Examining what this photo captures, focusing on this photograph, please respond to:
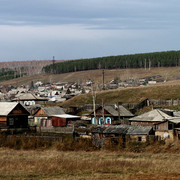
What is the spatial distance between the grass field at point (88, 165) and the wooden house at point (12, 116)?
17.5m

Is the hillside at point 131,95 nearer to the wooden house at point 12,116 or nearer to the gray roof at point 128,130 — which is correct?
the wooden house at point 12,116

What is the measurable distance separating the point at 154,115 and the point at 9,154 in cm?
2285

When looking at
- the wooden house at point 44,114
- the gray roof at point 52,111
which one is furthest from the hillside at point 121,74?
the wooden house at point 44,114

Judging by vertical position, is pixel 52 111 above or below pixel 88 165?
below

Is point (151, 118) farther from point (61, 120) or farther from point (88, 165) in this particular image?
point (88, 165)

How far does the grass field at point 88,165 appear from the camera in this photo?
24688 millimetres

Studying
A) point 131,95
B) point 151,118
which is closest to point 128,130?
point 151,118

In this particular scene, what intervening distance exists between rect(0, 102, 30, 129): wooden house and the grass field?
1746cm

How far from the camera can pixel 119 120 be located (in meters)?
56.9

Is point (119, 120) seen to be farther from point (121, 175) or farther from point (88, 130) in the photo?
point (121, 175)

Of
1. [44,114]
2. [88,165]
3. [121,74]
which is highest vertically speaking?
[121,74]

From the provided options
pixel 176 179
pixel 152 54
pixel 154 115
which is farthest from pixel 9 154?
pixel 152 54

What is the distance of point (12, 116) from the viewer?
175 ft

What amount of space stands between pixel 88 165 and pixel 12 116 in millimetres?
26942
